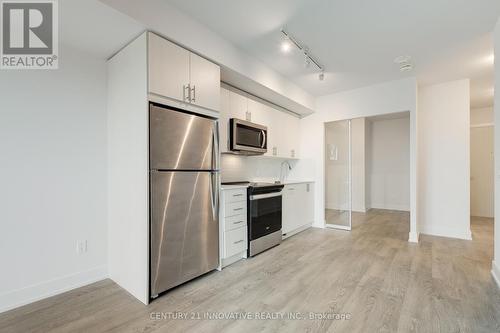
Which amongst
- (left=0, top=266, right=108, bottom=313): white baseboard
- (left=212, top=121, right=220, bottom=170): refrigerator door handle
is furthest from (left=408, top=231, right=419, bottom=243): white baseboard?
(left=0, top=266, right=108, bottom=313): white baseboard

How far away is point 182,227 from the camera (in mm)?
2363

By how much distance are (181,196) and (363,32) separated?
107 inches

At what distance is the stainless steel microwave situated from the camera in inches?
130

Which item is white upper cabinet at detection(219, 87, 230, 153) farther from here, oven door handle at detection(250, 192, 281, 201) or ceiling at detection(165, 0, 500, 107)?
oven door handle at detection(250, 192, 281, 201)

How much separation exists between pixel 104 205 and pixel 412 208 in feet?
14.8

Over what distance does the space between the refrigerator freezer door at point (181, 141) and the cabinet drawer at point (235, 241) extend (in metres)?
0.87

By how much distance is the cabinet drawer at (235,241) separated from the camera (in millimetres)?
2863

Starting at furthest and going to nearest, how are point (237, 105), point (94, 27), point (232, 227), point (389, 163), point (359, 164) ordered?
point (389, 163), point (359, 164), point (237, 105), point (232, 227), point (94, 27)

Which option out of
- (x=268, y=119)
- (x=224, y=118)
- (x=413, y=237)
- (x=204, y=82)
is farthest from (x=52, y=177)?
(x=413, y=237)

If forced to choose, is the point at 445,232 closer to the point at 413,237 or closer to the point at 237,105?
the point at 413,237

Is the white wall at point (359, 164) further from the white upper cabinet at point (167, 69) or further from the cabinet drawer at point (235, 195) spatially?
the white upper cabinet at point (167, 69)

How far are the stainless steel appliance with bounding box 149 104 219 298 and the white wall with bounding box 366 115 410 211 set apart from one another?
5787 mm

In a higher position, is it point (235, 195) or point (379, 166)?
point (379, 166)

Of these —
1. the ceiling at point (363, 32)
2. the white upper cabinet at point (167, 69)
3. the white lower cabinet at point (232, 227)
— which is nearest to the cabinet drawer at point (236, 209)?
the white lower cabinet at point (232, 227)
